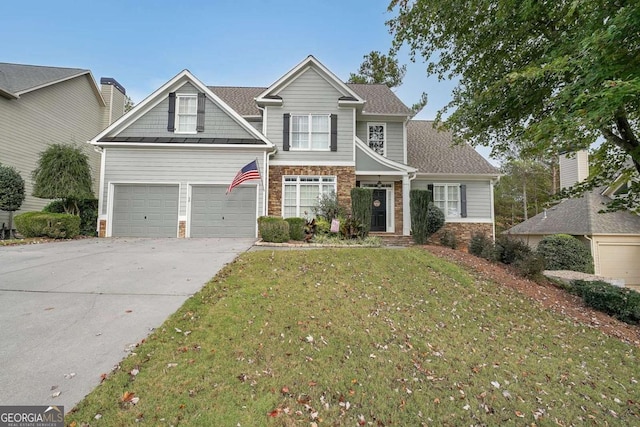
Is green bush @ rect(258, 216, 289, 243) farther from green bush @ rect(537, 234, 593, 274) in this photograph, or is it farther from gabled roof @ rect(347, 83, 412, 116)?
green bush @ rect(537, 234, 593, 274)

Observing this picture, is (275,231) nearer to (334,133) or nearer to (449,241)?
(334,133)

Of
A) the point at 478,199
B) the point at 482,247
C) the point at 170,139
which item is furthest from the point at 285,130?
the point at 478,199

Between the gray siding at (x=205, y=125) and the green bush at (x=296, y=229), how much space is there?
13.8 ft

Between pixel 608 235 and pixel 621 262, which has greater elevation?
pixel 608 235

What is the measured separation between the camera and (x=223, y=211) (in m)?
11.8

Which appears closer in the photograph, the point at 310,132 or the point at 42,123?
the point at 310,132

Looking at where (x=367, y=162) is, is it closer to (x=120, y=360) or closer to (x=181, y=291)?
(x=181, y=291)

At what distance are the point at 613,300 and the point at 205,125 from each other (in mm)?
14047

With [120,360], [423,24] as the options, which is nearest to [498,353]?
[120,360]

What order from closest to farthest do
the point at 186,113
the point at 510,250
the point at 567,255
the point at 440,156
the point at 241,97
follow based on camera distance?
1. the point at 510,250
2. the point at 186,113
3. the point at 567,255
4. the point at 440,156
5. the point at 241,97

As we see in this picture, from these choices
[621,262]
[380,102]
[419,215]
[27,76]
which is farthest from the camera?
[380,102]

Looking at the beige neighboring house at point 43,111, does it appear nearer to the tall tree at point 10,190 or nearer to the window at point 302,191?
the tall tree at point 10,190

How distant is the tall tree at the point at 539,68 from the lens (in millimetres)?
5242

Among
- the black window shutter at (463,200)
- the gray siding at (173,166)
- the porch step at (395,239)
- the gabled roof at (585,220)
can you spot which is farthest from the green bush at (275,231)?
the gabled roof at (585,220)
